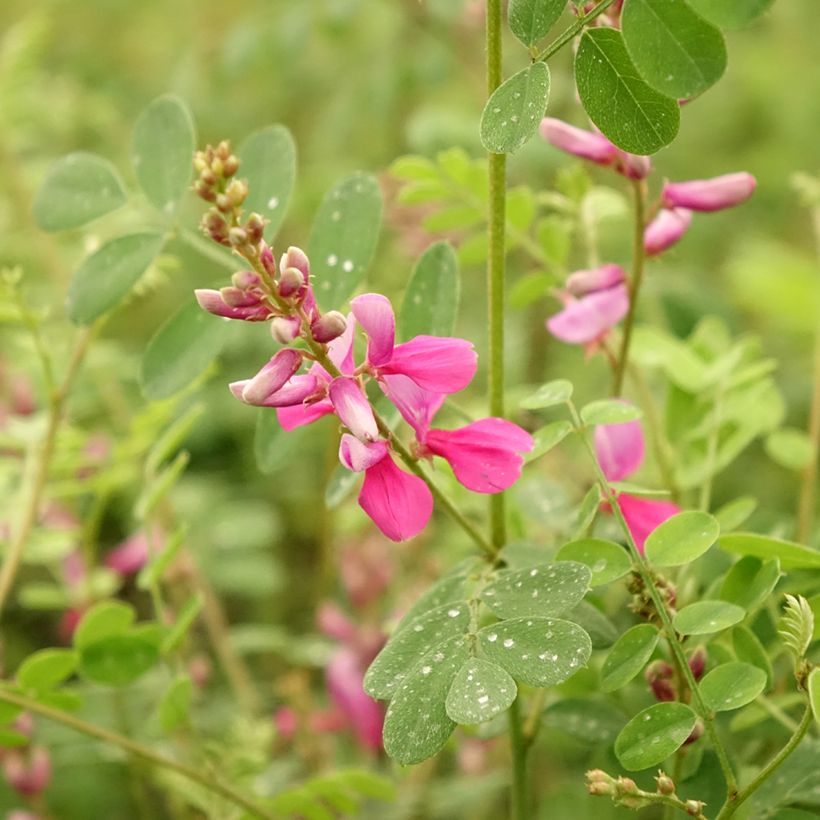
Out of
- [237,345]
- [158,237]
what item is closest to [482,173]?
[158,237]

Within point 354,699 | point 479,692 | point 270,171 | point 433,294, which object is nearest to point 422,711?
point 479,692

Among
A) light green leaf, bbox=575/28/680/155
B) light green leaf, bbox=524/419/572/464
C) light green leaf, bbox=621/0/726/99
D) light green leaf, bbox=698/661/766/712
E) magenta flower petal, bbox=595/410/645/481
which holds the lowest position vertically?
light green leaf, bbox=698/661/766/712

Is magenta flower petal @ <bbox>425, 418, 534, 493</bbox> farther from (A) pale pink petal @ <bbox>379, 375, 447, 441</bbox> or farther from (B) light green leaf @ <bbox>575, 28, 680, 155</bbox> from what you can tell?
(B) light green leaf @ <bbox>575, 28, 680, 155</bbox>

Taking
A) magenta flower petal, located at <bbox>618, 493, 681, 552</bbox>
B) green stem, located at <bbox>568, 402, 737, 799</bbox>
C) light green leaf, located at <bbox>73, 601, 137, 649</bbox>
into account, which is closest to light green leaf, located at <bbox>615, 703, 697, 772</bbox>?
green stem, located at <bbox>568, 402, 737, 799</bbox>

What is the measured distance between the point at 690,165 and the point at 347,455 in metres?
1.88

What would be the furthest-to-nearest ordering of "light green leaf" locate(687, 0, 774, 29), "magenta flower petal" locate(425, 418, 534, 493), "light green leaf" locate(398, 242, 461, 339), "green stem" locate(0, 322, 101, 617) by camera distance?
"green stem" locate(0, 322, 101, 617), "light green leaf" locate(398, 242, 461, 339), "magenta flower petal" locate(425, 418, 534, 493), "light green leaf" locate(687, 0, 774, 29)

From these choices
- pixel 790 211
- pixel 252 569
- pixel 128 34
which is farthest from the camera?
pixel 128 34

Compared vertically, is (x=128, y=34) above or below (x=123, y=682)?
above

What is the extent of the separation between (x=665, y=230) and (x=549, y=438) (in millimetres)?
168

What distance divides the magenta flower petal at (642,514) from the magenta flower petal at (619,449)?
0.06 m

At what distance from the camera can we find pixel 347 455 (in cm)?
53

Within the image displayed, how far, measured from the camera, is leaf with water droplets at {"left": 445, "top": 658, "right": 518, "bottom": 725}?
46cm

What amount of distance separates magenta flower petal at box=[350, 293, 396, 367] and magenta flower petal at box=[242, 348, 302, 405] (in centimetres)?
4

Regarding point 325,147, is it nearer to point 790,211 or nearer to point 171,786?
point 790,211
